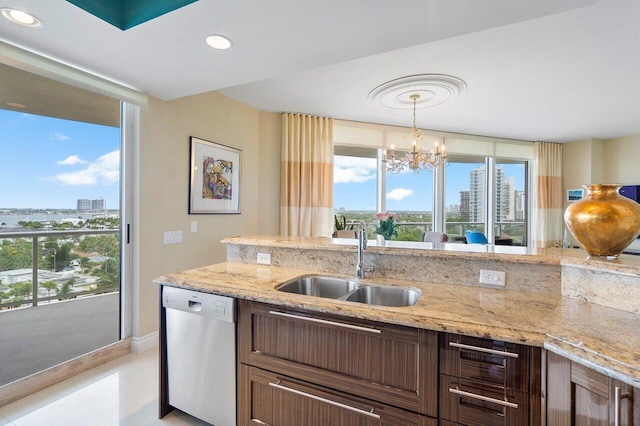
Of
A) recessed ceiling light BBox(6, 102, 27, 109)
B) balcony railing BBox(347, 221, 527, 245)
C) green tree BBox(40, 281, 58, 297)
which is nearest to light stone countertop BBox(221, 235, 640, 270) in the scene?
green tree BBox(40, 281, 58, 297)

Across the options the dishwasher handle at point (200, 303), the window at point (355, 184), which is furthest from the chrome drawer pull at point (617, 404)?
the window at point (355, 184)

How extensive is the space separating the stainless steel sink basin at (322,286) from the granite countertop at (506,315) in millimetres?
102

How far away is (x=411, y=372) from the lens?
120 cm

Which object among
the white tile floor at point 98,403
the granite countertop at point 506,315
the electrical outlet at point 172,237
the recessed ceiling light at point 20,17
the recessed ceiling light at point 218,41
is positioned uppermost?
the recessed ceiling light at point 218,41

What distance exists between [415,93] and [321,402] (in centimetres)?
329

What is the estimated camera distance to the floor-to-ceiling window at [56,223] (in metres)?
2.02

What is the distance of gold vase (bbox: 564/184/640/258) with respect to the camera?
4.03 ft

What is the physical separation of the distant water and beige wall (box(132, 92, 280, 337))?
0.44m

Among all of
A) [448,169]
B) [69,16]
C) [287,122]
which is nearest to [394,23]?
[69,16]

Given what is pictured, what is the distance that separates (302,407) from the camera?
1.40m

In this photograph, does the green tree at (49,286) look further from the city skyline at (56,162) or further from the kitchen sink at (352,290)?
the kitchen sink at (352,290)

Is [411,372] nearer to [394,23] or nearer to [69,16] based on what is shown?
[394,23]

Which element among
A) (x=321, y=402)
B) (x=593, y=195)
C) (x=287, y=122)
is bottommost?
(x=321, y=402)

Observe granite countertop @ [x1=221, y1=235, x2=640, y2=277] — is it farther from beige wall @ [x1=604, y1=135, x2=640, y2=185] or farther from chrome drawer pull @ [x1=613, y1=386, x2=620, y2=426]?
beige wall @ [x1=604, y1=135, x2=640, y2=185]
